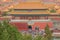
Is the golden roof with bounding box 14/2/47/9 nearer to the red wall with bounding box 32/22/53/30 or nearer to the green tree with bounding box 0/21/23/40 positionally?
the red wall with bounding box 32/22/53/30

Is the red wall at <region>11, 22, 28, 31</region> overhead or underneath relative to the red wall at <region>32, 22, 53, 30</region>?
overhead

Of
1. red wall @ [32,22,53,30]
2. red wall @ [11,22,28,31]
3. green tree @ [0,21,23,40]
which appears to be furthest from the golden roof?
green tree @ [0,21,23,40]

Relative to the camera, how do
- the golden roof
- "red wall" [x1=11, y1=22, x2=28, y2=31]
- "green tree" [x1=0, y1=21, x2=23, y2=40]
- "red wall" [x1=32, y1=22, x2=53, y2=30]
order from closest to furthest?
"green tree" [x1=0, y1=21, x2=23, y2=40]
"red wall" [x1=11, y1=22, x2=28, y2=31]
"red wall" [x1=32, y1=22, x2=53, y2=30]
the golden roof

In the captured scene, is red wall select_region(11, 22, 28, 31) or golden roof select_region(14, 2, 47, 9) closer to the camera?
red wall select_region(11, 22, 28, 31)

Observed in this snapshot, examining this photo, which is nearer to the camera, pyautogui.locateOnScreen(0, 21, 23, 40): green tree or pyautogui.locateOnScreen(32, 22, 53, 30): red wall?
pyautogui.locateOnScreen(0, 21, 23, 40): green tree

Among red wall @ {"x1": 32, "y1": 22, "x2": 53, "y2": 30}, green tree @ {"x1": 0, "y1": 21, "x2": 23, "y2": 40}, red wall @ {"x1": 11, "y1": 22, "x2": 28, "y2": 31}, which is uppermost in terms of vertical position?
green tree @ {"x1": 0, "y1": 21, "x2": 23, "y2": 40}

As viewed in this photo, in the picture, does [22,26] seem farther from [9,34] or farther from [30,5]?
[9,34]

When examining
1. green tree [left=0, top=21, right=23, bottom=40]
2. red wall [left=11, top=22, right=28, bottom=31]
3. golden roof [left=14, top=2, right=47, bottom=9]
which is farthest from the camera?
golden roof [left=14, top=2, right=47, bottom=9]

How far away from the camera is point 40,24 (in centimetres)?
2711

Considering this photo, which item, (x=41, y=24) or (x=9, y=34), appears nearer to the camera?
(x=9, y=34)

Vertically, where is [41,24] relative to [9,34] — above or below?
below

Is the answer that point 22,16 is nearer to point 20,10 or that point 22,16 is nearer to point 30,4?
point 20,10

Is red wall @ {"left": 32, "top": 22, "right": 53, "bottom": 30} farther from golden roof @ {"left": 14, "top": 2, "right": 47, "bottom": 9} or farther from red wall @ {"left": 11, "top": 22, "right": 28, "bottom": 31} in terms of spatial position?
golden roof @ {"left": 14, "top": 2, "right": 47, "bottom": 9}

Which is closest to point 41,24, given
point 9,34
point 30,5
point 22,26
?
point 22,26
